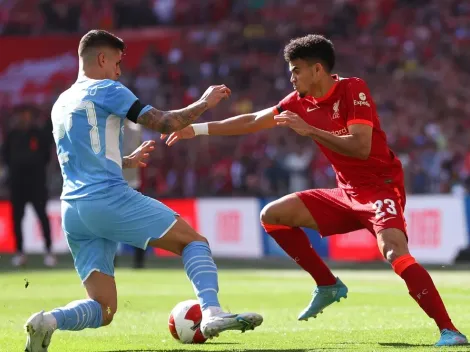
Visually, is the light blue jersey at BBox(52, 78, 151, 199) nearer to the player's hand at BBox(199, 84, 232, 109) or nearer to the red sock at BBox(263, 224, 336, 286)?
the player's hand at BBox(199, 84, 232, 109)

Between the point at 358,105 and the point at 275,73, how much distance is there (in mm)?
19262

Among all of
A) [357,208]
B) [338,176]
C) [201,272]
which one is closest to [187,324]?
[201,272]

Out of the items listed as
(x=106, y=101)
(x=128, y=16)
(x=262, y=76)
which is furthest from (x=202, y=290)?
(x=128, y=16)

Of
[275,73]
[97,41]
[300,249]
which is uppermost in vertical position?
[275,73]

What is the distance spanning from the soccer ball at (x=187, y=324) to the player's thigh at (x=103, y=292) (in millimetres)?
557

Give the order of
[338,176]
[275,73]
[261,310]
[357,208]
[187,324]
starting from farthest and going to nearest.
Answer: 1. [275,73]
2. [261,310]
3. [338,176]
4. [357,208]
5. [187,324]

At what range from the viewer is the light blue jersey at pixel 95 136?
7051 mm

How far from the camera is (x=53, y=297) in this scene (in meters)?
12.3

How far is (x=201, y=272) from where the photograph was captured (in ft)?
23.0

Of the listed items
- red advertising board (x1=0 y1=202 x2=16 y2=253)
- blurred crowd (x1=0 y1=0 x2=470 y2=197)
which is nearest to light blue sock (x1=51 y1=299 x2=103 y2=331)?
blurred crowd (x1=0 y1=0 x2=470 y2=197)

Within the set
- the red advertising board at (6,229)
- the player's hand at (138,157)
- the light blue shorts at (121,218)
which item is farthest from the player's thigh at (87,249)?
the red advertising board at (6,229)

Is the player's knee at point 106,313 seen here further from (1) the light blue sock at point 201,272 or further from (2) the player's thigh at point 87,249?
(1) the light blue sock at point 201,272

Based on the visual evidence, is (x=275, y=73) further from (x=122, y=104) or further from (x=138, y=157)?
(x=122, y=104)

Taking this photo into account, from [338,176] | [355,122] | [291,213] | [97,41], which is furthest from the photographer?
[291,213]
